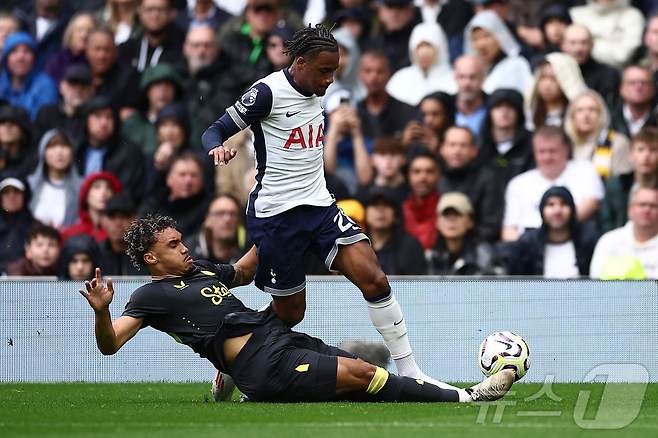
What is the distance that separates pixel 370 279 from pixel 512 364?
3.89ft

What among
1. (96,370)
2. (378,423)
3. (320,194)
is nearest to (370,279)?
(320,194)

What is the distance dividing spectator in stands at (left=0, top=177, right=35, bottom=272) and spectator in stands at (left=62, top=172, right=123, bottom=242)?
0.54 m

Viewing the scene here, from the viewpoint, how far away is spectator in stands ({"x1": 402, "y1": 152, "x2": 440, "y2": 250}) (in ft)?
49.4

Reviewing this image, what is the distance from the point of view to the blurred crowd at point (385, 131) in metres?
14.5

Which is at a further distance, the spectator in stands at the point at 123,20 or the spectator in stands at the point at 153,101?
the spectator in stands at the point at 123,20

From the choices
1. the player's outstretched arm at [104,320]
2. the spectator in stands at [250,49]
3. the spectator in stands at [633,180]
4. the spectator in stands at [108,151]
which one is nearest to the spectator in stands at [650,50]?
the spectator in stands at [633,180]

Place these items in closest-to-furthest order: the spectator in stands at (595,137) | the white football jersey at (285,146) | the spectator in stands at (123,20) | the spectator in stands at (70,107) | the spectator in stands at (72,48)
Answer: the white football jersey at (285,146) < the spectator in stands at (595,137) < the spectator in stands at (70,107) < the spectator in stands at (72,48) < the spectator in stands at (123,20)

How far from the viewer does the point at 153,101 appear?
1703 centimetres

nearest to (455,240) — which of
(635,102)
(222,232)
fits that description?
(222,232)

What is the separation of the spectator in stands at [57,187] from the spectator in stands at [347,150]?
3.03 metres

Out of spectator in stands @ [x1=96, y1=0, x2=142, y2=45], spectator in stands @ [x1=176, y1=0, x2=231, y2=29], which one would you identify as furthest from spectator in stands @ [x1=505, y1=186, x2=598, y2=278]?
spectator in stands @ [x1=96, y1=0, x2=142, y2=45]

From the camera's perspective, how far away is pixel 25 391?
37.1 ft

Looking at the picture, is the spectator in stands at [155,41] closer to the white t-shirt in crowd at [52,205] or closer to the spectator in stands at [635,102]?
the white t-shirt in crowd at [52,205]

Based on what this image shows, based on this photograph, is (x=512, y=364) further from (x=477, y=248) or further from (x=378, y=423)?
(x=477, y=248)
